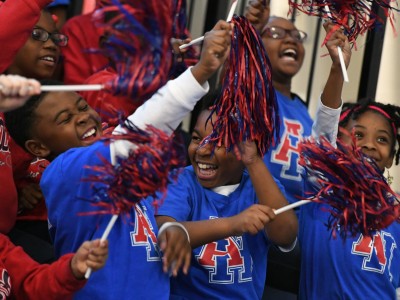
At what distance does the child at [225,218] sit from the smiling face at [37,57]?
662 millimetres

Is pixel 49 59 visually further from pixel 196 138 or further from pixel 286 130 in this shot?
pixel 286 130

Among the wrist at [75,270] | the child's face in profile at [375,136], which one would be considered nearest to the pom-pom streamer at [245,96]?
the wrist at [75,270]

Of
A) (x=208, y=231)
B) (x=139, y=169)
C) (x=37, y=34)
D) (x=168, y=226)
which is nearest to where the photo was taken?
(x=139, y=169)

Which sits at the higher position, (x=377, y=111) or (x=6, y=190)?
(x=377, y=111)

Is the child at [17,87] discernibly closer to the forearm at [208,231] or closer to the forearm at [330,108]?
the forearm at [208,231]

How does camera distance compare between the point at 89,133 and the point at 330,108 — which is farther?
the point at 330,108

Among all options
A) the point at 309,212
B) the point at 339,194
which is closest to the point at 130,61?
the point at 339,194

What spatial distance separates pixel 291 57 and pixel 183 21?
1491mm

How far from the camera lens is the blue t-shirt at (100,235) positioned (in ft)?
6.88

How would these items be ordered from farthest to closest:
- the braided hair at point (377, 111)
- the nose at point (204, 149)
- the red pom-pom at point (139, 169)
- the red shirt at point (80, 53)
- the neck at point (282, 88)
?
the red shirt at point (80, 53) → the neck at point (282, 88) → the braided hair at point (377, 111) → the nose at point (204, 149) → the red pom-pom at point (139, 169)

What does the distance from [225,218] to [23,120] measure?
2.22ft

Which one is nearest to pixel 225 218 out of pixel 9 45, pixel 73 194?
pixel 73 194

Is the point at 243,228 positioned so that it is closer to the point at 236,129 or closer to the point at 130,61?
the point at 236,129

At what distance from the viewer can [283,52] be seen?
3.44m
